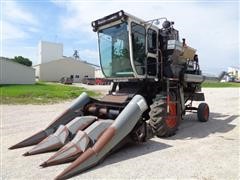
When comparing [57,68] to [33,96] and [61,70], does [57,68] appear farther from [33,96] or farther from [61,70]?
[33,96]

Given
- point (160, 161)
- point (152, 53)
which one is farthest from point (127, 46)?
point (160, 161)

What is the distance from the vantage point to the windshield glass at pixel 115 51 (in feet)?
21.6

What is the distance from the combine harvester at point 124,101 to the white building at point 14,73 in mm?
29577

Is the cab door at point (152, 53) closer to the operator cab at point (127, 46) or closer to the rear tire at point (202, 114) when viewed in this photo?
the operator cab at point (127, 46)

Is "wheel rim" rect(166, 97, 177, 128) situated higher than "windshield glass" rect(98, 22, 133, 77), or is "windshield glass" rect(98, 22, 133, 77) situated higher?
"windshield glass" rect(98, 22, 133, 77)

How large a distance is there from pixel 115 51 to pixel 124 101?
1633 millimetres

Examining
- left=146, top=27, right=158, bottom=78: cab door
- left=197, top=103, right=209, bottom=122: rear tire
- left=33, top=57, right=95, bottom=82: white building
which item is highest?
left=33, top=57, right=95, bottom=82: white building

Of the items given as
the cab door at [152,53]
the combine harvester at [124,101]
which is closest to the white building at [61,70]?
the combine harvester at [124,101]

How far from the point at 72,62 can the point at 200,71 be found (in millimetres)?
44440

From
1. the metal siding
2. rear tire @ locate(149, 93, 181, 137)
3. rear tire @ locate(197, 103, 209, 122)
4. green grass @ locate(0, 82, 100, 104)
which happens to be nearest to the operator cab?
rear tire @ locate(149, 93, 181, 137)

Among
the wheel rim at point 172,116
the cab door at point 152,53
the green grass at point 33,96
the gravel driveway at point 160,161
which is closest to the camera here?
the gravel driveway at point 160,161

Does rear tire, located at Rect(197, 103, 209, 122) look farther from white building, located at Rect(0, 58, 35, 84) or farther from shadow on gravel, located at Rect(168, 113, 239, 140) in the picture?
white building, located at Rect(0, 58, 35, 84)

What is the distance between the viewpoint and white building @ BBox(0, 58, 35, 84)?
33.0 m

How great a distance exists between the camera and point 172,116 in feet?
21.5
